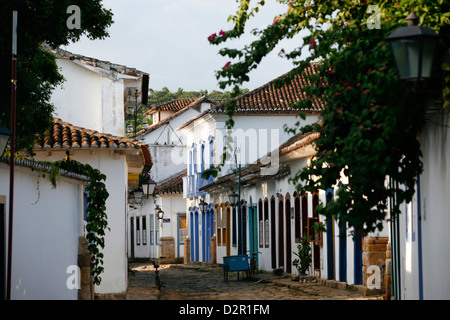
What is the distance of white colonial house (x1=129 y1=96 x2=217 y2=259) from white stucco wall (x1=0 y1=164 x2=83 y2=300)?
93.0 feet

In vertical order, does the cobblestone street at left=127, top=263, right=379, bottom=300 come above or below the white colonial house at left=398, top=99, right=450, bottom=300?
below

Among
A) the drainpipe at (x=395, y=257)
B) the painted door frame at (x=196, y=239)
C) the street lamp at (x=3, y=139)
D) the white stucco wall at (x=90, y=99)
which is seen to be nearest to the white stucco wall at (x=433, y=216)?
the drainpipe at (x=395, y=257)

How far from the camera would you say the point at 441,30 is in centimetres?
888

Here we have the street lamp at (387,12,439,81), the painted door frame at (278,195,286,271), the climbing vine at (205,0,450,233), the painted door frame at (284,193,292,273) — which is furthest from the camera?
the painted door frame at (278,195,286,271)

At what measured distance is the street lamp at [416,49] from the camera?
24.3 feet

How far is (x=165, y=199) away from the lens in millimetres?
44219

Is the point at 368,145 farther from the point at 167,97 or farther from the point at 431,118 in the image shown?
the point at 167,97

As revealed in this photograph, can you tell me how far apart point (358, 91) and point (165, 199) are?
3569 centimetres

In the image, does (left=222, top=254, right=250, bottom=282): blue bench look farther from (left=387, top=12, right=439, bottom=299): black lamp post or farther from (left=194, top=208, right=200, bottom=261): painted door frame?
(left=387, top=12, right=439, bottom=299): black lamp post

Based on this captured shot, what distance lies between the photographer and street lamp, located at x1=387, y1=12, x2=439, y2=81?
7410 mm

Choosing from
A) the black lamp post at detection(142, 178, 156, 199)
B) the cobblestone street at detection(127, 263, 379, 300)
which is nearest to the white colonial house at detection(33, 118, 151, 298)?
the cobblestone street at detection(127, 263, 379, 300)

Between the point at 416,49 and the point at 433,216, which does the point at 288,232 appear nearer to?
the point at 433,216
